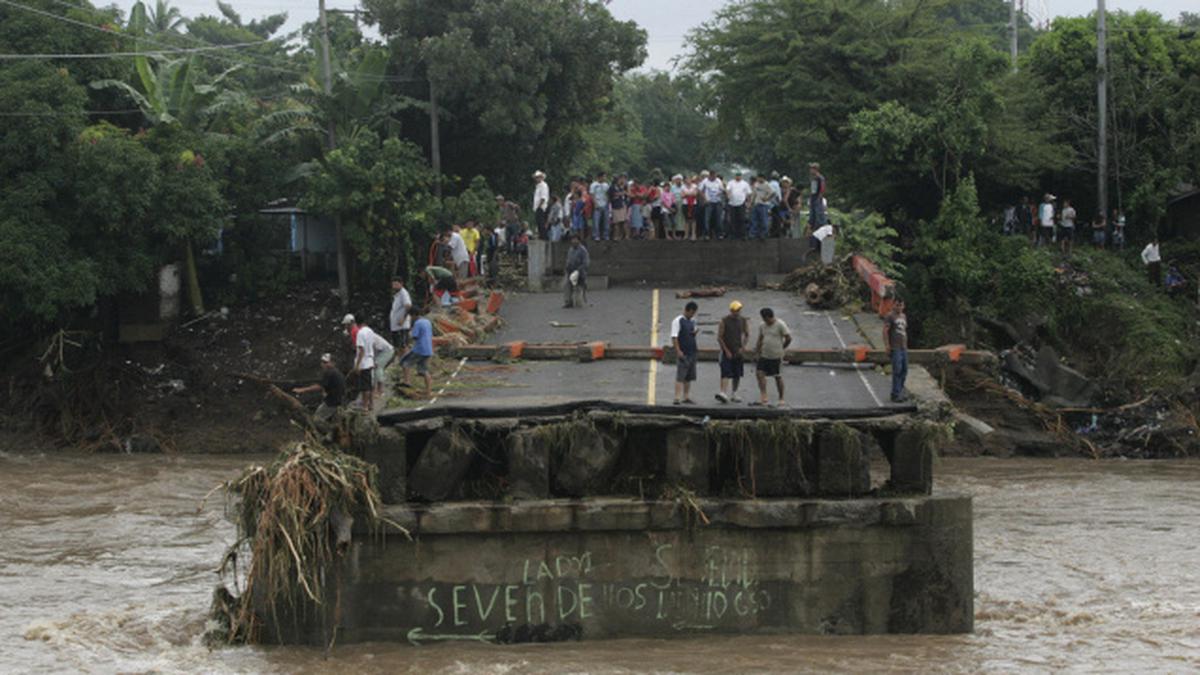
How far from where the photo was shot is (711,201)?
107 feet

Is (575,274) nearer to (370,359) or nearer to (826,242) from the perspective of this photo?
(826,242)

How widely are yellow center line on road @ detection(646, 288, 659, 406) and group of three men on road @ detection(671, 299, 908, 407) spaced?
71 centimetres

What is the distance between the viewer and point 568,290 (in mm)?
28516

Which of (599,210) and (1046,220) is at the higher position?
(599,210)

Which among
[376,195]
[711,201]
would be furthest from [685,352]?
[376,195]

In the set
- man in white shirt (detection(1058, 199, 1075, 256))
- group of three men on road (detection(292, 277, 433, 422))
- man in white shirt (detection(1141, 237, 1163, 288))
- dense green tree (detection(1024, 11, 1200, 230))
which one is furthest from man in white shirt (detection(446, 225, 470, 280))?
man in white shirt (detection(1141, 237, 1163, 288))

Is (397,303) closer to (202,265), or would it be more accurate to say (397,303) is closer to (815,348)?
(815,348)

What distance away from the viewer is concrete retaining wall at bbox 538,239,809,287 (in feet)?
104

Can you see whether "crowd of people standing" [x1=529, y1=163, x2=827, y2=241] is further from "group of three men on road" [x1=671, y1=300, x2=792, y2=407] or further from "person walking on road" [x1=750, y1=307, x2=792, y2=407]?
"person walking on road" [x1=750, y1=307, x2=792, y2=407]

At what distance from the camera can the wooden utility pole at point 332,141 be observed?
36375 mm

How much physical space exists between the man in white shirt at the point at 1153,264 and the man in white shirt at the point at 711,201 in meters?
11.5

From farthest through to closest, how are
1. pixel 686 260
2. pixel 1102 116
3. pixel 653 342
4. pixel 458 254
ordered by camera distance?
pixel 1102 116 < pixel 686 260 < pixel 458 254 < pixel 653 342

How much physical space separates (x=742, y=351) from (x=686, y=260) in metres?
12.6

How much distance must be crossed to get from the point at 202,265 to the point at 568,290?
43.2ft
